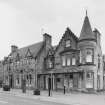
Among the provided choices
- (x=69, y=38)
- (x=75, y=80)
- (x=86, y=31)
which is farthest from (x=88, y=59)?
(x=69, y=38)

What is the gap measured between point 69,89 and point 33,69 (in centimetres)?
1009

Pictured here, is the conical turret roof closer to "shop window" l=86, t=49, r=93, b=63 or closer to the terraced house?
the terraced house

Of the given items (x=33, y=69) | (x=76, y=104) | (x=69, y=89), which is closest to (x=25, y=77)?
(x=33, y=69)

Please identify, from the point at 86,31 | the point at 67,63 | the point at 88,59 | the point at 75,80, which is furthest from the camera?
the point at 67,63

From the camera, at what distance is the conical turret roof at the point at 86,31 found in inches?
1051

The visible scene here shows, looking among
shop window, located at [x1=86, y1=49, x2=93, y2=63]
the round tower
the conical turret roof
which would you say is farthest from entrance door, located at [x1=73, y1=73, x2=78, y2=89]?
the conical turret roof

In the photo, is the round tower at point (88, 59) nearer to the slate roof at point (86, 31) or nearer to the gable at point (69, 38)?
the slate roof at point (86, 31)

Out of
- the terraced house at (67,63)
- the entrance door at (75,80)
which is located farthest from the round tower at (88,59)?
the entrance door at (75,80)

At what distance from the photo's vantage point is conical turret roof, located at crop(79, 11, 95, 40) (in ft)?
87.6

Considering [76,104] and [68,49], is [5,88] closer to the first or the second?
[68,49]

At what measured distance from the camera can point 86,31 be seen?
89.4ft

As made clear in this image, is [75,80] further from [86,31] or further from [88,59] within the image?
[86,31]

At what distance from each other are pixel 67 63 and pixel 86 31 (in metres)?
6.71

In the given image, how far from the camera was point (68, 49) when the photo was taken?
28922 mm
